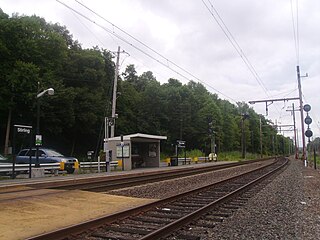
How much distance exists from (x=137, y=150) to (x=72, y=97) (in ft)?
57.7

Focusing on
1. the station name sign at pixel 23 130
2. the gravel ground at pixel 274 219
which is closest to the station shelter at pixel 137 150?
the station name sign at pixel 23 130

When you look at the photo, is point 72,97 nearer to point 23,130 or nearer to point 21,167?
point 21,167

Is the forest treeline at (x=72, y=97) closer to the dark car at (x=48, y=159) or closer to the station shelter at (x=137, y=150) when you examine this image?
the station shelter at (x=137, y=150)

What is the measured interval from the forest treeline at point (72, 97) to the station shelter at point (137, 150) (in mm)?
10874

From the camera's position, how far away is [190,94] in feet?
259

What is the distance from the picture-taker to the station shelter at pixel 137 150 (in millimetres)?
29641

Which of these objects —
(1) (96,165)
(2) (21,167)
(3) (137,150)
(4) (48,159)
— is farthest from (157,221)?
(3) (137,150)

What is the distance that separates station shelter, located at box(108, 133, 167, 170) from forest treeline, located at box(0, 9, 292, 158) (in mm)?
10874

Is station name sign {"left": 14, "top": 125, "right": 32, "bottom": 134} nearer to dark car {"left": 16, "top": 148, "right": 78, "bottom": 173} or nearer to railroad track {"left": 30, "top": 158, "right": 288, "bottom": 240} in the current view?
dark car {"left": 16, "top": 148, "right": 78, "bottom": 173}

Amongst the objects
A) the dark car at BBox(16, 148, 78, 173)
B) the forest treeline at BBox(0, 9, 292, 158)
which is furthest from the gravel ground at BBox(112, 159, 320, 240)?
the forest treeline at BBox(0, 9, 292, 158)

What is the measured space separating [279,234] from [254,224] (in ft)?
3.22

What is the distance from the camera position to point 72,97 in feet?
156

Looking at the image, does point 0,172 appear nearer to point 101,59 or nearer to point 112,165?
point 112,165

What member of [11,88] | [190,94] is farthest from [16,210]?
[190,94]
